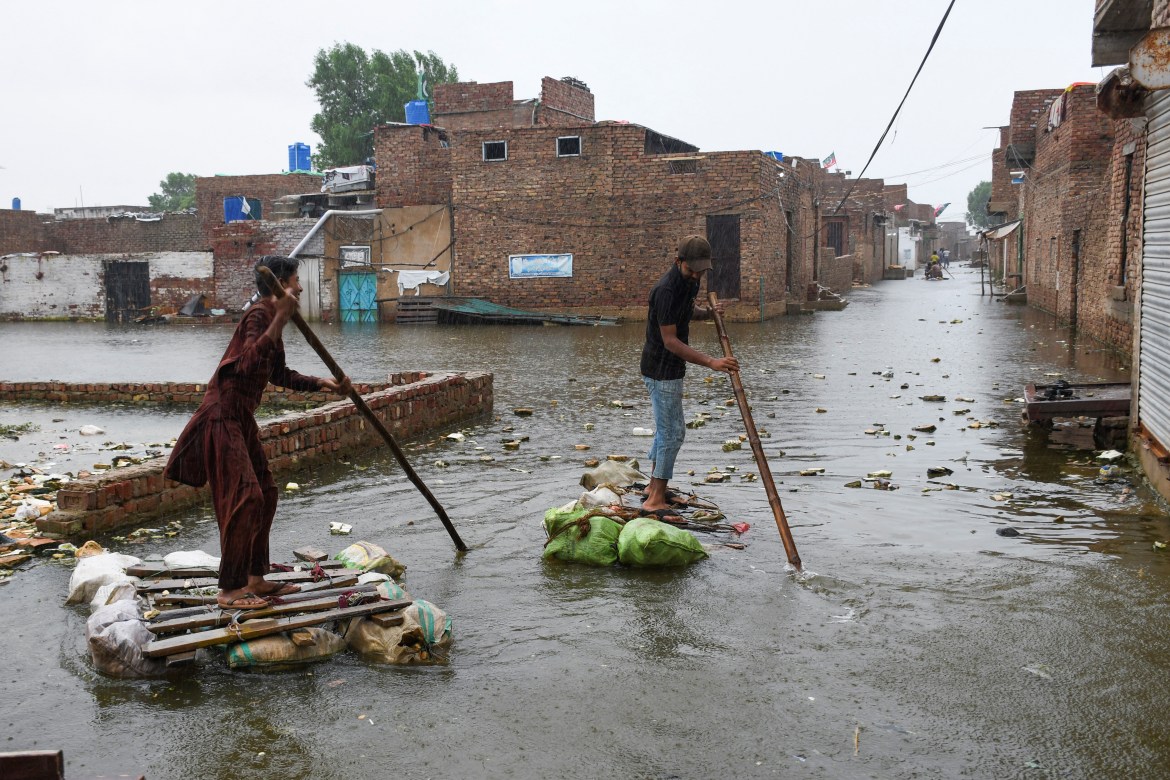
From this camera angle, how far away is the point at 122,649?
12.9 feet

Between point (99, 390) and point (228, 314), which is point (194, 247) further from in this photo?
point (99, 390)

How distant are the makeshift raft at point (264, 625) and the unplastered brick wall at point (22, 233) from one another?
4433 cm

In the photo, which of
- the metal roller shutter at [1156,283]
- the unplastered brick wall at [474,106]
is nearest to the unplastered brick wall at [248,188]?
the unplastered brick wall at [474,106]

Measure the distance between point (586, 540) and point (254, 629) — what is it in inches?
77.9

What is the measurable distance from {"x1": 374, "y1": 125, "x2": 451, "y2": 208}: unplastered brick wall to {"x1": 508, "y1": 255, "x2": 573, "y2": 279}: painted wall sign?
123 inches

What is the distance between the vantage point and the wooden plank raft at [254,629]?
3.88 m

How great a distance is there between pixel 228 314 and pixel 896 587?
28935 mm

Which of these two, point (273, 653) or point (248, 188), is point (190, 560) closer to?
point (273, 653)

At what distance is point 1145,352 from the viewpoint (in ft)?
25.0

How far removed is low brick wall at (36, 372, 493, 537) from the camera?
5867mm

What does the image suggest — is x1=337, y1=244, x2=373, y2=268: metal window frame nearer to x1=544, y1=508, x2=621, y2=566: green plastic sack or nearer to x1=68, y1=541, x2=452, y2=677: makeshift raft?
x1=544, y1=508, x2=621, y2=566: green plastic sack

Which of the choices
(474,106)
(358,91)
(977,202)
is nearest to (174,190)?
(358,91)

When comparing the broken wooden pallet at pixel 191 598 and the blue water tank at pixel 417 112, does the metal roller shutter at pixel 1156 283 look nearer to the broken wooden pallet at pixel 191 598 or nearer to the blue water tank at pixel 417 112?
the broken wooden pallet at pixel 191 598

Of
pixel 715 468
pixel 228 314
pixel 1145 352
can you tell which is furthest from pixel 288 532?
pixel 228 314
